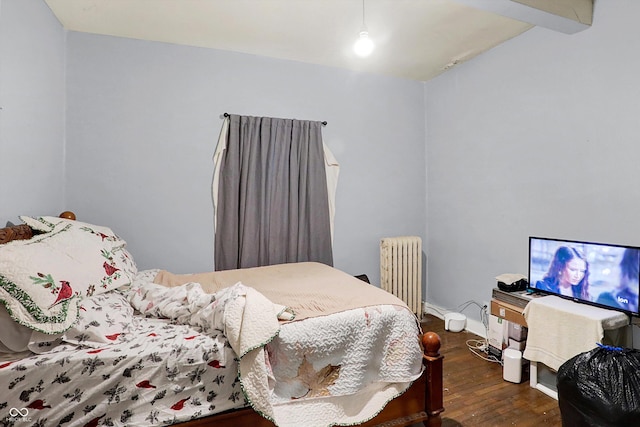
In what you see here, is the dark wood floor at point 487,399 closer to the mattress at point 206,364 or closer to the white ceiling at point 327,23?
the mattress at point 206,364

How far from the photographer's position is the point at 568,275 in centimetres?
219

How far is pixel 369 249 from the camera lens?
361 cm

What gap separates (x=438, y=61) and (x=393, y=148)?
956 millimetres

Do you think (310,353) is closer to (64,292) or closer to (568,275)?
(64,292)

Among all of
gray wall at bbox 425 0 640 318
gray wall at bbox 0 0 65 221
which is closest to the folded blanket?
gray wall at bbox 0 0 65 221

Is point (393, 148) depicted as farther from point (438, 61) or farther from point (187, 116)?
point (187, 116)

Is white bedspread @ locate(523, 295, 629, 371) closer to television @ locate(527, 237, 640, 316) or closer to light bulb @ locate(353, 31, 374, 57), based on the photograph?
television @ locate(527, 237, 640, 316)

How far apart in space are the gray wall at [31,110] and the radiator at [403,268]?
2.90 m

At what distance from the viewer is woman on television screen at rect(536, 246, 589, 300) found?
211 centimetres

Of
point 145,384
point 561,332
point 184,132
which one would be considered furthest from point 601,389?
point 184,132

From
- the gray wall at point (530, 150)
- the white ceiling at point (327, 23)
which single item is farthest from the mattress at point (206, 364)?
the white ceiling at point (327, 23)

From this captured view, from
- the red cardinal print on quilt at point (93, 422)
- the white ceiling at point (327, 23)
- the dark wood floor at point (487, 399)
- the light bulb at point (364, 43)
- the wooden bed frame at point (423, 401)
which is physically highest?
the white ceiling at point (327, 23)

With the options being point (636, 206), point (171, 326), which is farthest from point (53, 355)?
point (636, 206)

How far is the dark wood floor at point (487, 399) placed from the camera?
1896 millimetres
